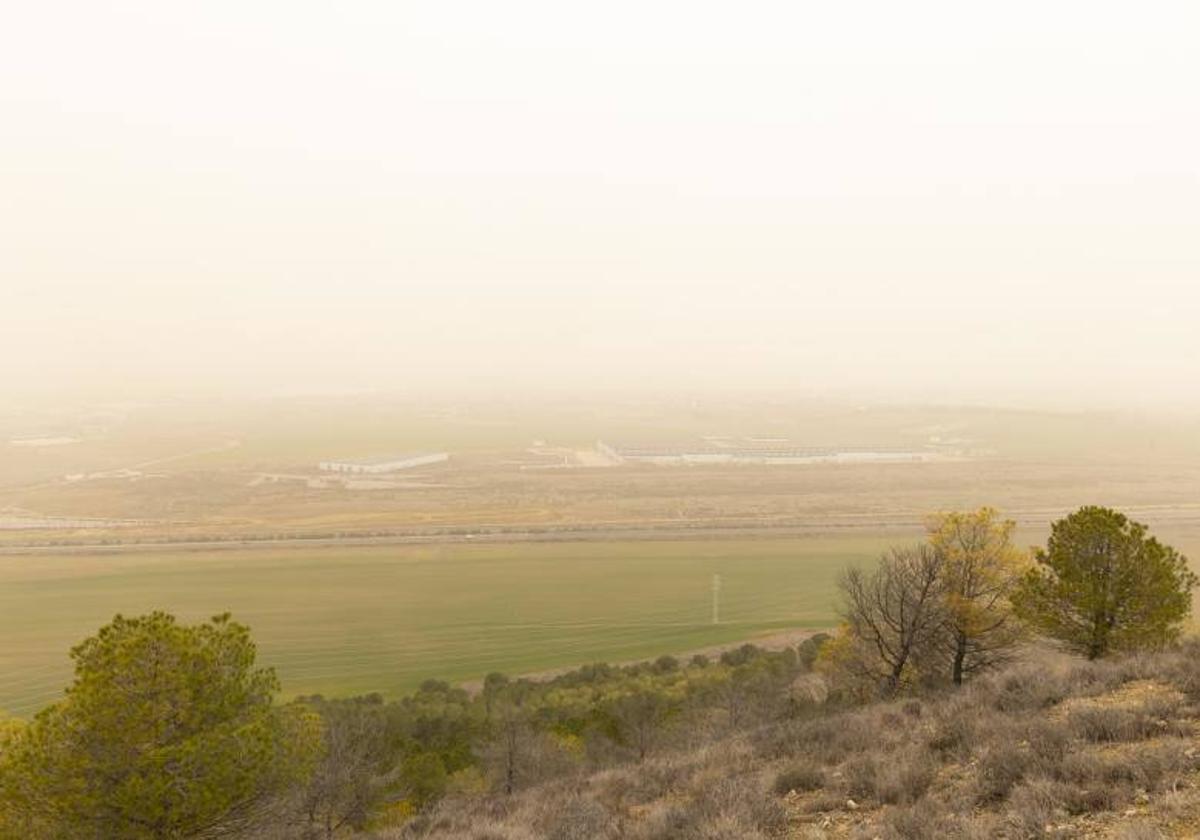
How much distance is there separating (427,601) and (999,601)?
44.0 meters

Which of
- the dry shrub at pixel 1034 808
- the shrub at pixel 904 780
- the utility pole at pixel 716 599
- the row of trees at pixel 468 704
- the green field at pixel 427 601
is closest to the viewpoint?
the dry shrub at pixel 1034 808

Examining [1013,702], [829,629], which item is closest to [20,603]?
[829,629]

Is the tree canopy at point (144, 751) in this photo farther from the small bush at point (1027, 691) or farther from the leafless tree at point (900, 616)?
the leafless tree at point (900, 616)

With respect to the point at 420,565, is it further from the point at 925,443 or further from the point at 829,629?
the point at 925,443

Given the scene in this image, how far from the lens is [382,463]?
127375 millimetres

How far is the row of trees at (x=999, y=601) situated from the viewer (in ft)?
78.6

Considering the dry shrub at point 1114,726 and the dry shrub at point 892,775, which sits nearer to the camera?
the dry shrub at point 892,775

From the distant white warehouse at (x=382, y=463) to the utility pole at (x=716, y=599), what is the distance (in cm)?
7711

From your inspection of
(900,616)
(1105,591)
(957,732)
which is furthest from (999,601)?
(957,732)

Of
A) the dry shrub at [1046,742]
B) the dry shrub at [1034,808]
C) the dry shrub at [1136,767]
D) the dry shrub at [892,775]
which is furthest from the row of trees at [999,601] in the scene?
the dry shrub at [1034,808]

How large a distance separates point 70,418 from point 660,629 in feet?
719

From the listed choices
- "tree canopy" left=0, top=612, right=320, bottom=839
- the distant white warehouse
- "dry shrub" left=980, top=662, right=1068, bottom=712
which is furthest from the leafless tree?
the distant white warehouse

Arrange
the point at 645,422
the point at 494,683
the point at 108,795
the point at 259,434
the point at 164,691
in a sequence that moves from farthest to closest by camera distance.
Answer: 1. the point at 645,422
2. the point at 259,434
3. the point at 494,683
4. the point at 164,691
5. the point at 108,795

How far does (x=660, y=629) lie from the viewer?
5184 cm
